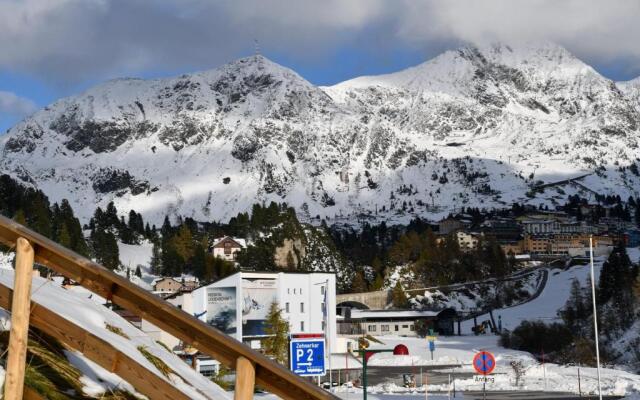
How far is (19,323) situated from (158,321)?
0.64m

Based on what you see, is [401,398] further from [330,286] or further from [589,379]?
[330,286]

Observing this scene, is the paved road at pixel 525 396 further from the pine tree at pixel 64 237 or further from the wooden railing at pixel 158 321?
the pine tree at pixel 64 237

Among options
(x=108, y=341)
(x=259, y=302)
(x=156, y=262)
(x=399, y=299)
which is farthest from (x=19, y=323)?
Answer: (x=156, y=262)

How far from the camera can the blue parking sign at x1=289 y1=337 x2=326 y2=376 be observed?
15.5m

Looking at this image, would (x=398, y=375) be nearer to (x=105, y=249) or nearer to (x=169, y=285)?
(x=169, y=285)

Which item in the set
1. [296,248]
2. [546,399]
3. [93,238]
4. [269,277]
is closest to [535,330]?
[269,277]

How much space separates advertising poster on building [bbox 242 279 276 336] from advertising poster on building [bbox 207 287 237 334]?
3.10 feet

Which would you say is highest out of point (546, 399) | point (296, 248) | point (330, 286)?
point (296, 248)

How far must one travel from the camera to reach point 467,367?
212 ft

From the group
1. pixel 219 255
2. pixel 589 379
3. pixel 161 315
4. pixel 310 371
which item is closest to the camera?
pixel 161 315

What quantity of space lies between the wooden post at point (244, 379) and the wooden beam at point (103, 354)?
459 millimetres

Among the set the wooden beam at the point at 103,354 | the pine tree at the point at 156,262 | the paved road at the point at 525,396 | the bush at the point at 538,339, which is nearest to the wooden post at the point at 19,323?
the wooden beam at the point at 103,354

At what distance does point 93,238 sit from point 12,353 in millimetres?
126613

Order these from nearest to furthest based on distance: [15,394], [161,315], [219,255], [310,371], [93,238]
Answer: [15,394] → [161,315] → [310,371] → [93,238] → [219,255]
